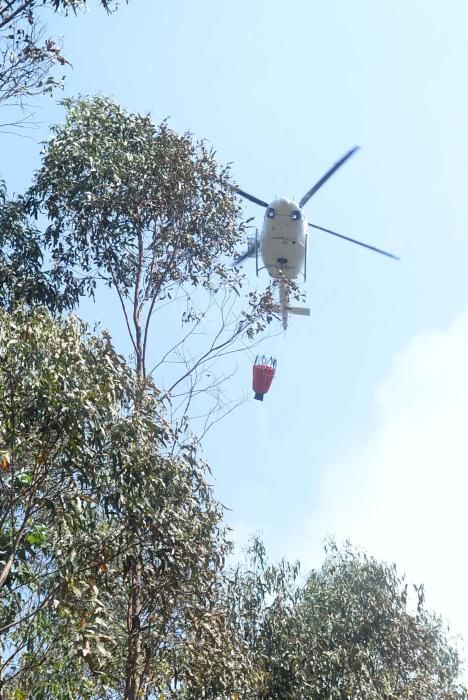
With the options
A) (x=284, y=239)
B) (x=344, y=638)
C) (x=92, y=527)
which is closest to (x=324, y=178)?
(x=284, y=239)

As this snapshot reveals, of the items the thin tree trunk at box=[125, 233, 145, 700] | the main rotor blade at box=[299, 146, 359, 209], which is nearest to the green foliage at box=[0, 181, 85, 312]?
the thin tree trunk at box=[125, 233, 145, 700]

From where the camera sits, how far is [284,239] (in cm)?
3094

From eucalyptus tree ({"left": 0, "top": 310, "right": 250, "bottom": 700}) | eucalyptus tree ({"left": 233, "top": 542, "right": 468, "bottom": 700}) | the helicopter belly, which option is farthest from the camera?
the helicopter belly

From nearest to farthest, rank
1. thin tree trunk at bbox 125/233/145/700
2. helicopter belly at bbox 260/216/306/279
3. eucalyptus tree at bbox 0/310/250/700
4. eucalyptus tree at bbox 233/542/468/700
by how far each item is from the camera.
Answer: eucalyptus tree at bbox 0/310/250/700 → thin tree trunk at bbox 125/233/145/700 → eucalyptus tree at bbox 233/542/468/700 → helicopter belly at bbox 260/216/306/279

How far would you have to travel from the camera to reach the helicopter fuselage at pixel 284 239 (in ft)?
100

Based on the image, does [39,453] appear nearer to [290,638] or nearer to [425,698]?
[290,638]

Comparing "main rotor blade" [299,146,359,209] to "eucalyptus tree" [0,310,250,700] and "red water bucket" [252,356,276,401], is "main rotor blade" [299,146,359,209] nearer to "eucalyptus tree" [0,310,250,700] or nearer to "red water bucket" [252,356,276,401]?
"red water bucket" [252,356,276,401]

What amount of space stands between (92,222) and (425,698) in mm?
14408

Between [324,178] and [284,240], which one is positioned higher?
[324,178]

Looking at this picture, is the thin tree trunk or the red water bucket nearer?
the thin tree trunk

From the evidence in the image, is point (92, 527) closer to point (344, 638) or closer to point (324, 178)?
point (344, 638)

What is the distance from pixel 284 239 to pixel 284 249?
15.3 inches

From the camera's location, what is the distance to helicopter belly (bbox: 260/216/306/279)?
100 ft

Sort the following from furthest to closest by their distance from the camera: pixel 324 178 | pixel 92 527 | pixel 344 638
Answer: pixel 324 178 < pixel 344 638 < pixel 92 527
